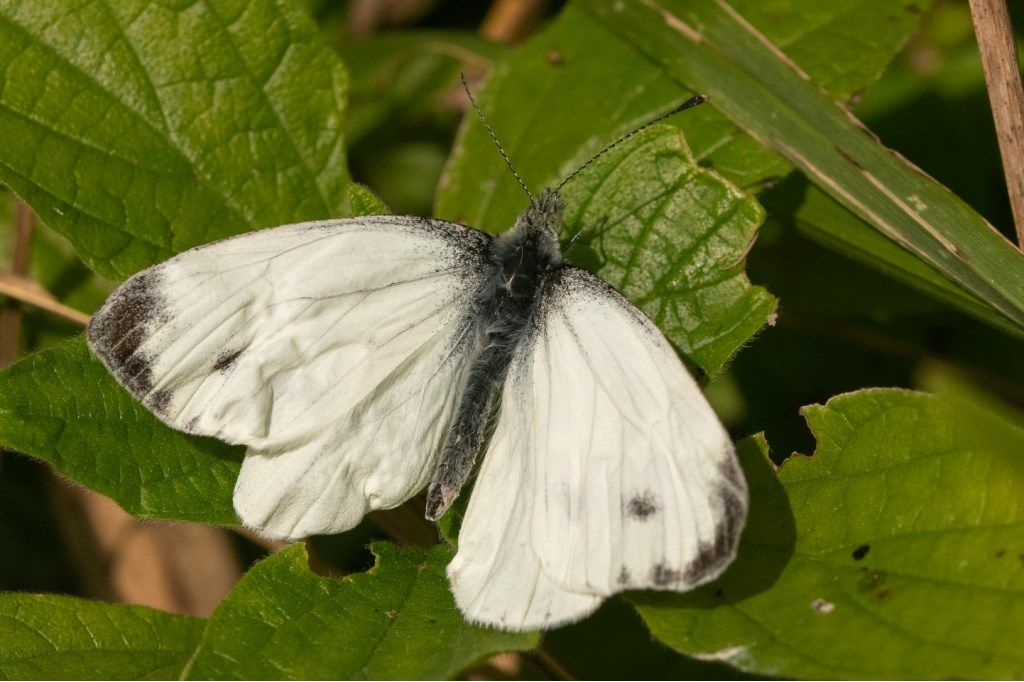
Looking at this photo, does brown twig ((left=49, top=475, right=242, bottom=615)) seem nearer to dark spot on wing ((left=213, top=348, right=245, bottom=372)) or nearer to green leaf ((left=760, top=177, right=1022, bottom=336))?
dark spot on wing ((left=213, top=348, right=245, bottom=372))

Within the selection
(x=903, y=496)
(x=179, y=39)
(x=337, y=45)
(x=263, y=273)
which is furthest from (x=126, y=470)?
(x=337, y=45)

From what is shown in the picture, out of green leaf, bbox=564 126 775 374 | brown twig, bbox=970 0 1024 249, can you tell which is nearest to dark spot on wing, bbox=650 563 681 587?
green leaf, bbox=564 126 775 374

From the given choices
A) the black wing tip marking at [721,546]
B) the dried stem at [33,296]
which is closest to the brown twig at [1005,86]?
the black wing tip marking at [721,546]

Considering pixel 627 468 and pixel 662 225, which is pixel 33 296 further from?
pixel 627 468

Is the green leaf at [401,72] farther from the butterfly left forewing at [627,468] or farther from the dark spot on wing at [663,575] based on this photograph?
the dark spot on wing at [663,575]

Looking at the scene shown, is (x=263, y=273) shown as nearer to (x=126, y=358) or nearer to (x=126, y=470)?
(x=126, y=358)

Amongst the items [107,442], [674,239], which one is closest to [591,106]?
[674,239]
